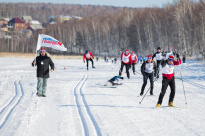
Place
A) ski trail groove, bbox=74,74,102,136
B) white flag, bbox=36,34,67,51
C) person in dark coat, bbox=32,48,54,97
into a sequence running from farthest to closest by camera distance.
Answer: white flag, bbox=36,34,67,51 → person in dark coat, bbox=32,48,54,97 → ski trail groove, bbox=74,74,102,136

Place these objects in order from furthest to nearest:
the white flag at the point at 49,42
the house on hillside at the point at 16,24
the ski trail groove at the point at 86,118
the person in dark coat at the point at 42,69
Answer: the house on hillside at the point at 16,24
the white flag at the point at 49,42
the person in dark coat at the point at 42,69
the ski trail groove at the point at 86,118

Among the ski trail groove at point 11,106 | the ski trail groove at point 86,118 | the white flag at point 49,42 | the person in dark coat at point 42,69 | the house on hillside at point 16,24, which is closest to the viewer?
the ski trail groove at point 86,118

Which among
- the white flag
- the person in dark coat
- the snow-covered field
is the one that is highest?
the white flag

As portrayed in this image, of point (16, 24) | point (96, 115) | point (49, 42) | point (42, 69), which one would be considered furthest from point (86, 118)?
point (16, 24)

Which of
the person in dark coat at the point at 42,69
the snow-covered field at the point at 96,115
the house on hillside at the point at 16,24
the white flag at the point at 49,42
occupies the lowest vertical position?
the snow-covered field at the point at 96,115

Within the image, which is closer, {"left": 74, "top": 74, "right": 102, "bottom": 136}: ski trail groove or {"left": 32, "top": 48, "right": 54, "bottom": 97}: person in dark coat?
{"left": 74, "top": 74, "right": 102, "bottom": 136}: ski trail groove

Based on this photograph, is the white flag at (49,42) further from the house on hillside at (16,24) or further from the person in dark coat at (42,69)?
the house on hillside at (16,24)

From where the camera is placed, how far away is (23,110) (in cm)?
812

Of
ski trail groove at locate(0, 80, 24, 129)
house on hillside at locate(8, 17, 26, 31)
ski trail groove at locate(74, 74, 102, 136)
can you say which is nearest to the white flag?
ski trail groove at locate(0, 80, 24, 129)

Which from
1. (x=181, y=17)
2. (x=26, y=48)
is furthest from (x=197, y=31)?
(x=26, y=48)

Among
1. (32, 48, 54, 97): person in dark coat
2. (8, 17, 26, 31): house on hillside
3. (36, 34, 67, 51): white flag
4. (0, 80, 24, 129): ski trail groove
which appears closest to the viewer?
(0, 80, 24, 129): ski trail groove

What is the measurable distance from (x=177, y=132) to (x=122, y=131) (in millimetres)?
1080

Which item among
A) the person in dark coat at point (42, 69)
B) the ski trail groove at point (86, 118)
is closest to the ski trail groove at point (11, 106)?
the person in dark coat at point (42, 69)

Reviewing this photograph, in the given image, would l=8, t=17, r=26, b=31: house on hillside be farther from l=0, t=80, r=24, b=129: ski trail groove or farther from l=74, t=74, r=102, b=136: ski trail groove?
l=74, t=74, r=102, b=136: ski trail groove
